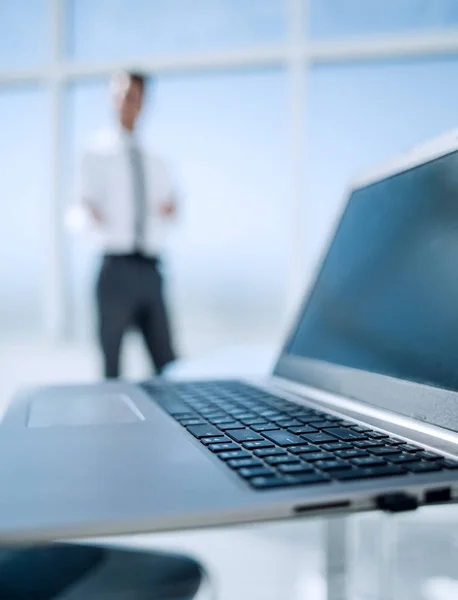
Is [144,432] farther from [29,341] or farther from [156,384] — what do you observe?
[29,341]

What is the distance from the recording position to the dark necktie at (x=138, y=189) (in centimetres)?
267

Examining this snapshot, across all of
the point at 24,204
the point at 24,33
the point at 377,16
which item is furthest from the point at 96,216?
the point at 377,16

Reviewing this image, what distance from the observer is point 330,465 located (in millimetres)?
405

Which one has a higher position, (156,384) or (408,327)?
(408,327)

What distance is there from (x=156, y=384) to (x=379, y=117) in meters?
2.85

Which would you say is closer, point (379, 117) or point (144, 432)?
point (144, 432)

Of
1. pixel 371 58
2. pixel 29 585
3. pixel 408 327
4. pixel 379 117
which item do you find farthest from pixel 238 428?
pixel 371 58

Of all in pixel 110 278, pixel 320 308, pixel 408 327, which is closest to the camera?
pixel 408 327

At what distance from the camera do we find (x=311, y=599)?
114 centimetres

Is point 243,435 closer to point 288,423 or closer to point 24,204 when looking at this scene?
point 288,423

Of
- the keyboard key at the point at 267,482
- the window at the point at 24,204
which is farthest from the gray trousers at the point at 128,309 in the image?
the keyboard key at the point at 267,482

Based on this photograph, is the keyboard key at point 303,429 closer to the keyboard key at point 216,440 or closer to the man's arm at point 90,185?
the keyboard key at point 216,440

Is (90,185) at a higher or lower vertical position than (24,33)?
lower

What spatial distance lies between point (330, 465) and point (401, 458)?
0.06 m
